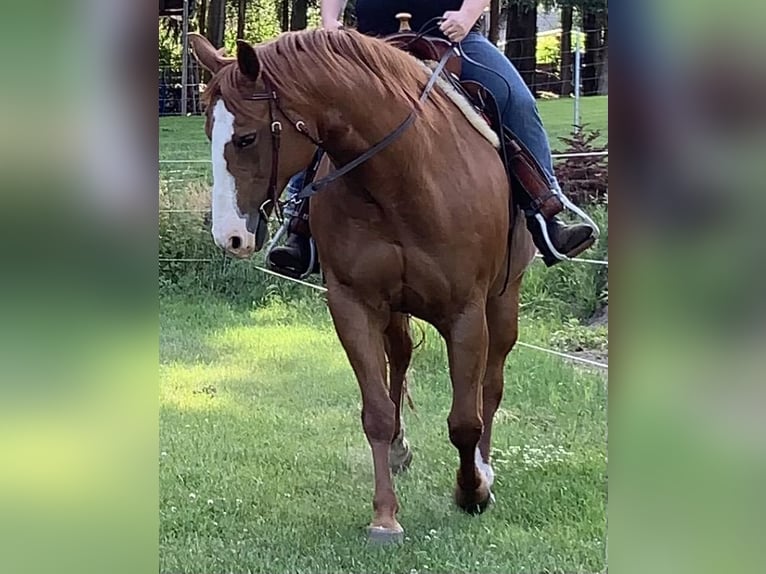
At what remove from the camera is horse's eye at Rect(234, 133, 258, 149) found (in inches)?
95.7

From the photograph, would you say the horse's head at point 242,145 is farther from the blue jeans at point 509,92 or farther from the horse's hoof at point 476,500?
the horse's hoof at point 476,500

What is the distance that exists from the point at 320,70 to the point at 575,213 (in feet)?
3.23

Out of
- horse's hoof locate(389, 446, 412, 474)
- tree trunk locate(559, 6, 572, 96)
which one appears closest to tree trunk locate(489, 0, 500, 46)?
tree trunk locate(559, 6, 572, 96)

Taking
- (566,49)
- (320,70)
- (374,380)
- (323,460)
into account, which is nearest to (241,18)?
(320,70)

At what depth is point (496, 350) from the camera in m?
3.26

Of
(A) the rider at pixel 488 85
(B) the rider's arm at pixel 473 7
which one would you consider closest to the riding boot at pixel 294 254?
(A) the rider at pixel 488 85

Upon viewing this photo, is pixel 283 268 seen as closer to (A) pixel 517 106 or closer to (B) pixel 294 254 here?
(B) pixel 294 254

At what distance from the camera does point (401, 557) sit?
2930 millimetres

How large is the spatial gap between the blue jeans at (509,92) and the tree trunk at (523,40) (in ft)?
0.11

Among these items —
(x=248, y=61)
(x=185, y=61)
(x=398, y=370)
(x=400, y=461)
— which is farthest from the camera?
(x=398, y=370)
